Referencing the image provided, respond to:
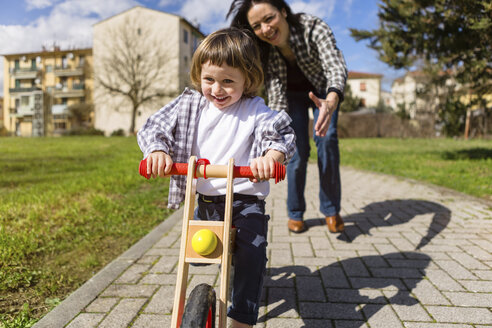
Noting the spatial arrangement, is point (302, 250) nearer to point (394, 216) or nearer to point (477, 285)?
point (477, 285)

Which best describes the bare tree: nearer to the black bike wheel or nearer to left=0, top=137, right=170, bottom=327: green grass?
left=0, top=137, right=170, bottom=327: green grass

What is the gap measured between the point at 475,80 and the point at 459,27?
1.33 meters

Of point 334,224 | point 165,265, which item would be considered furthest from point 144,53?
point 165,265

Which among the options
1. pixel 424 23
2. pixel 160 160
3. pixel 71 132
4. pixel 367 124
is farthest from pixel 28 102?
pixel 160 160

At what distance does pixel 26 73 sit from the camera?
54.7 meters

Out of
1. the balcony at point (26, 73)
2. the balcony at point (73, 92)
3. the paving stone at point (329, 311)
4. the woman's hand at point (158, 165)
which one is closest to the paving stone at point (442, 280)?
the paving stone at point (329, 311)

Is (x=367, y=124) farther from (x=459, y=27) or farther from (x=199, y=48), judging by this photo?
(x=199, y=48)

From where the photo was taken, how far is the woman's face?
9.54ft

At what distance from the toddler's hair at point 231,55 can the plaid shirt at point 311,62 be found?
3.41ft

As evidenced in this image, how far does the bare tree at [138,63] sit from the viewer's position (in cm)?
3688

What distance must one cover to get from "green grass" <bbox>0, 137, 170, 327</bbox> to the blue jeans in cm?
167

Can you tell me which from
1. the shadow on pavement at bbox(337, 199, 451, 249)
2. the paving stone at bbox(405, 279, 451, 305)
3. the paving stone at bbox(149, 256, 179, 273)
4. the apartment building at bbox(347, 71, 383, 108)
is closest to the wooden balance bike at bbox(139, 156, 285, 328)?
the paving stone at bbox(149, 256, 179, 273)

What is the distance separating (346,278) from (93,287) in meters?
1.75

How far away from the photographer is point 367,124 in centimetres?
2858
